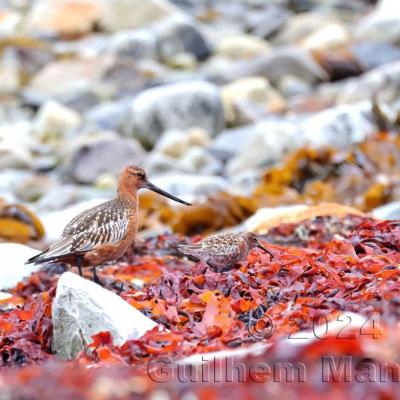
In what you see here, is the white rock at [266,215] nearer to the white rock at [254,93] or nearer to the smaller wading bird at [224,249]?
the smaller wading bird at [224,249]

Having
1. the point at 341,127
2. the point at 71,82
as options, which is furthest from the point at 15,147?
the point at 71,82

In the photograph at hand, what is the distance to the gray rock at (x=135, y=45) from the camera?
27.1 metres

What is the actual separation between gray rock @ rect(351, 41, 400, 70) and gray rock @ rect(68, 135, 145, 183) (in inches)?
373

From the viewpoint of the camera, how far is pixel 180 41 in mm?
27531

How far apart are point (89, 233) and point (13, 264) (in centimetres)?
147

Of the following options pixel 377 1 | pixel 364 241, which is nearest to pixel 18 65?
pixel 377 1

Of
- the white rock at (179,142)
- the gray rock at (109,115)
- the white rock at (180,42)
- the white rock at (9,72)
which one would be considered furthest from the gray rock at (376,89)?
the white rock at (9,72)

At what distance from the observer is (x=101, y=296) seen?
4.59 m

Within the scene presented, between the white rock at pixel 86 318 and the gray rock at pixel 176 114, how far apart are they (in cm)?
1504

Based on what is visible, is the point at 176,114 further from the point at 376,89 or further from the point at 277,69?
the point at 277,69

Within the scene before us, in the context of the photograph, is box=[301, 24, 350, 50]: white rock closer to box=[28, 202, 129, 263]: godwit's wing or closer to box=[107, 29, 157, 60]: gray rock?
box=[107, 29, 157, 60]: gray rock

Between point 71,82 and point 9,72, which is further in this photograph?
point 9,72

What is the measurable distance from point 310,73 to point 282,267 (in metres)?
19.3

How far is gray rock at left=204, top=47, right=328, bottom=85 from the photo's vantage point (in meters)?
24.0
